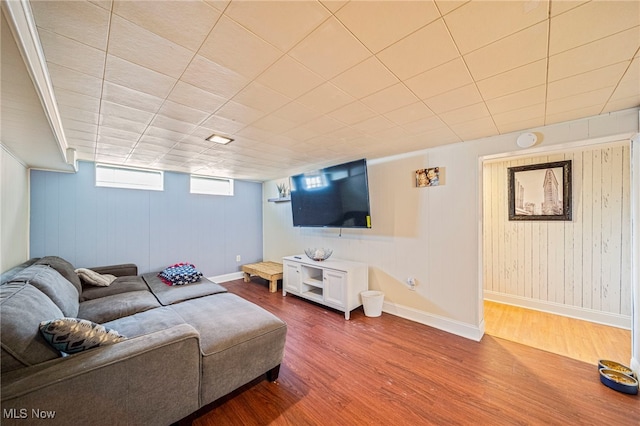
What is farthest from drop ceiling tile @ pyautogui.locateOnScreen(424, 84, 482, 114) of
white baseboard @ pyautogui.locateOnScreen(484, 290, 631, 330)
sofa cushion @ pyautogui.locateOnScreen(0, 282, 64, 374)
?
white baseboard @ pyautogui.locateOnScreen(484, 290, 631, 330)

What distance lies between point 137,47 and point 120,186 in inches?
138

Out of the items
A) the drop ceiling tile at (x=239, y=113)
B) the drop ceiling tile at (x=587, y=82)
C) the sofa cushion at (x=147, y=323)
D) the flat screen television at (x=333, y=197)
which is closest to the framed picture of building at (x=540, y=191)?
the drop ceiling tile at (x=587, y=82)

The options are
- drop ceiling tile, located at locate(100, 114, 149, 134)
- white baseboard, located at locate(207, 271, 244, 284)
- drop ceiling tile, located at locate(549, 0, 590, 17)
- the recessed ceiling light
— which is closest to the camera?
drop ceiling tile, located at locate(549, 0, 590, 17)

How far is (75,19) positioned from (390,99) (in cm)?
174

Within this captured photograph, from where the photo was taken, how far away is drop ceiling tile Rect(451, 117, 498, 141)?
2.14 m

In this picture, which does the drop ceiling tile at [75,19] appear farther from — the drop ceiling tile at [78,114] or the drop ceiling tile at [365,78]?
the drop ceiling tile at [365,78]

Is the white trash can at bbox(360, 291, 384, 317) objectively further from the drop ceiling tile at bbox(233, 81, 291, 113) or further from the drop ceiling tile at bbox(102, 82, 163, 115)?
the drop ceiling tile at bbox(102, 82, 163, 115)

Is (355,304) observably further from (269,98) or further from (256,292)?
(269,98)

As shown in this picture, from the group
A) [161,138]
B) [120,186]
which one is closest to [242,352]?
[161,138]

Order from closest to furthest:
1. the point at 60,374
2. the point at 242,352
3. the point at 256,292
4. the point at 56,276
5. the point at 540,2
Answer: the point at 540,2 → the point at 60,374 → the point at 242,352 → the point at 56,276 → the point at 256,292

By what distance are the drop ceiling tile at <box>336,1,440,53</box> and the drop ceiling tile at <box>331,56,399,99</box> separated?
170mm

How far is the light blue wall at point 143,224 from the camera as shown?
325 cm

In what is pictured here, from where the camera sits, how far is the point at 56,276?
2.11 m

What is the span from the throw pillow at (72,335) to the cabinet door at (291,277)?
8.67ft
